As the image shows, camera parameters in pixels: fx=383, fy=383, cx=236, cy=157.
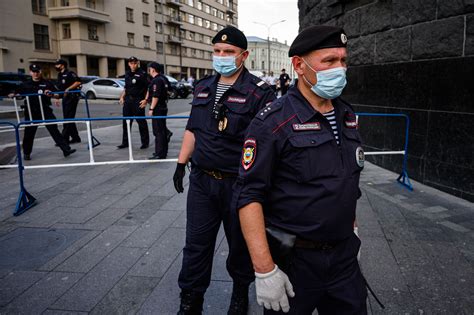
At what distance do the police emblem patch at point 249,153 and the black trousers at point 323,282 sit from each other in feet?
1.45

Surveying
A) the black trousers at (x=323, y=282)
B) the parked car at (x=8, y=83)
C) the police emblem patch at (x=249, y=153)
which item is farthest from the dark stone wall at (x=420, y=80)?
the parked car at (x=8, y=83)

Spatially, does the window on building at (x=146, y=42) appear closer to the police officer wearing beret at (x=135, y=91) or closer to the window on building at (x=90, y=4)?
the window on building at (x=90, y=4)

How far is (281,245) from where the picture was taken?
5.46 ft

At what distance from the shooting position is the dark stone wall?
16.7 ft

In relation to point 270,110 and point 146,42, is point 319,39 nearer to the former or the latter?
point 270,110

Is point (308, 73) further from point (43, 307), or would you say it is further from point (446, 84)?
point (446, 84)

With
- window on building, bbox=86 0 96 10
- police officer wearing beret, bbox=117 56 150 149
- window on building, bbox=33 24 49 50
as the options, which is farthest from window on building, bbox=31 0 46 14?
police officer wearing beret, bbox=117 56 150 149

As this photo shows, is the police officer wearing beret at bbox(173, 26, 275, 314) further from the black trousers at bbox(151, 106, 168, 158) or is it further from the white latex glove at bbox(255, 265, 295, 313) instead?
the black trousers at bbox(151, 106, 168, 158)

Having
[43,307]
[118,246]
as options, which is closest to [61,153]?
[118,246]

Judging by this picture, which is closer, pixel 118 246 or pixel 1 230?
pixel 118 246

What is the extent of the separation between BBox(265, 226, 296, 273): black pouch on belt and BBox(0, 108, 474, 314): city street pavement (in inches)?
48.1

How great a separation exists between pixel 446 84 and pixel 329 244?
15.4 feet

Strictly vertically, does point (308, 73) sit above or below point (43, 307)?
above

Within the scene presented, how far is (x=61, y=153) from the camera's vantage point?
8.73m
